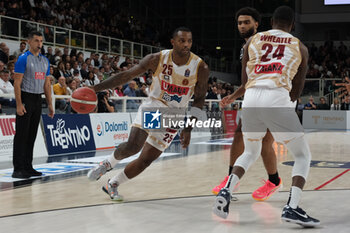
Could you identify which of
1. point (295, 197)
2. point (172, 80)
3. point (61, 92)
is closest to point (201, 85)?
point (172, 80)

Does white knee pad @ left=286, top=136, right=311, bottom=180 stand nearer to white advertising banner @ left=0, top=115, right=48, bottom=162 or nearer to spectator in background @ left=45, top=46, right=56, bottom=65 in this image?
white advertising banner @ left=0, top=115, right=48, bottom=162

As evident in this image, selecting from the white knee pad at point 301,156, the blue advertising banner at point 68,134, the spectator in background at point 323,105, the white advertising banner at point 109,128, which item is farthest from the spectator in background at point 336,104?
the white knee pad at point 301,156

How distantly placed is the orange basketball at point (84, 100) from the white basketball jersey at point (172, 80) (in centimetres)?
73

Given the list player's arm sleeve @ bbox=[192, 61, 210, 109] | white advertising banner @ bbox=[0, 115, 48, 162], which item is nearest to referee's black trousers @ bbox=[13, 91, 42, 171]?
white advertising banner @ bbox=[0, 115, 48, 162]

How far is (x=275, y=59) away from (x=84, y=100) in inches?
80.4

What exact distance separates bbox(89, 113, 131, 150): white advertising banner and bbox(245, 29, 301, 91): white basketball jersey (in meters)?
7.80

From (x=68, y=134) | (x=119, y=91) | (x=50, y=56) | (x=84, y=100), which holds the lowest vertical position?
(x=68, y=134)

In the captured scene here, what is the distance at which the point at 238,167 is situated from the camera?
4629 mm

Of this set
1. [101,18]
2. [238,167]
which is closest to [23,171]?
[238,167]

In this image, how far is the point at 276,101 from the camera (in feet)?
14.8

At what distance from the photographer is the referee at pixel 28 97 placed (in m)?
7.23

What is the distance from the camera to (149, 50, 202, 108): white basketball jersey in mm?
5559

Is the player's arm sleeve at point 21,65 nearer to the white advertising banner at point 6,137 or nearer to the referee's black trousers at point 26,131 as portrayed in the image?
the referee's black trousers at point 26,131

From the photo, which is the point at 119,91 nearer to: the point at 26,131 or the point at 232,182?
the point at 26,131
